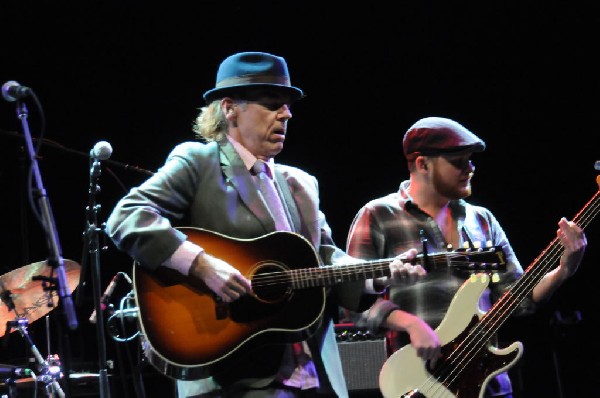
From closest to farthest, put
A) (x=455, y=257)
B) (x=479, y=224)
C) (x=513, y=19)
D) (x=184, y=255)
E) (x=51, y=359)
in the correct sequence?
(x=184, y=255) < (x=455, y=257) < (x=479, y=224) < (x=51, y=359) < (x=513, y=19)

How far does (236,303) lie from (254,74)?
102cm

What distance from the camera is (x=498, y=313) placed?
3.58m

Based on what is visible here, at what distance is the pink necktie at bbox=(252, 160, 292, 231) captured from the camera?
3.12m

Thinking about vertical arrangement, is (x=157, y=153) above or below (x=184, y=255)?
below

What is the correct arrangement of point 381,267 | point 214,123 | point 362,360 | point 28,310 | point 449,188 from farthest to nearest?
point 28,310 → point 362,360 → point 449,188 → point 214,123 → point 381,267

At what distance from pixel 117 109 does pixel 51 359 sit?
2.68 meters

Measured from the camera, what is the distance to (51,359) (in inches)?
261

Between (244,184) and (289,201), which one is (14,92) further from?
(289,201)

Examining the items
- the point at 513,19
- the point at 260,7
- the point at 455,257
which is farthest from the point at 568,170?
the point at 455,257

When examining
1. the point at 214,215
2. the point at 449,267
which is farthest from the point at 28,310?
the point at 449,267

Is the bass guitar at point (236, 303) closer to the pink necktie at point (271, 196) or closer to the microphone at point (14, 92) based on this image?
the pink necktie at point (271, 196)

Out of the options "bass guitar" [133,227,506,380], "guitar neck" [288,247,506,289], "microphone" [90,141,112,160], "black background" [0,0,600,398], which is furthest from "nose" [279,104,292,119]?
"black background" [0,0,600,398]

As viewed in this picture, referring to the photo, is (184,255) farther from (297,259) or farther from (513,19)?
(513,19)

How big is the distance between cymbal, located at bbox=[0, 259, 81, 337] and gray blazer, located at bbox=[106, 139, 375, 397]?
332 centimetres
